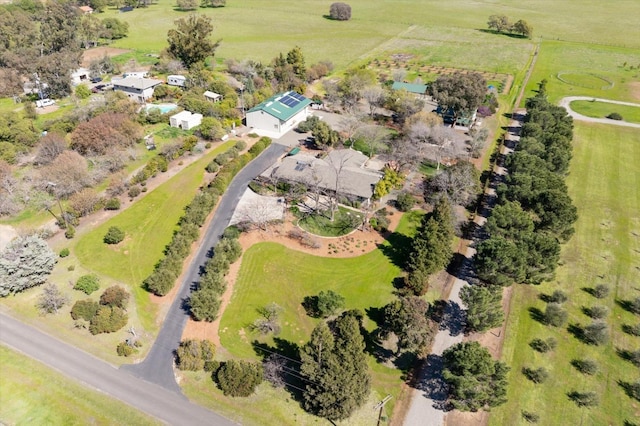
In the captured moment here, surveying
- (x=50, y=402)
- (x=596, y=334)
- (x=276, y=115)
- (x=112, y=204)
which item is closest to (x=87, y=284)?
(x=50, y=402)

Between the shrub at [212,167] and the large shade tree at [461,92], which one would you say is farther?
the large shade tree at [461,92]

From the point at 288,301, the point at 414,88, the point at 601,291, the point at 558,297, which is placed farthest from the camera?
the point at 414,88

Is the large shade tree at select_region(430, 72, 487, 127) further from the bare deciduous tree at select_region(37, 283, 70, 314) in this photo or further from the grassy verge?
the bare deciduous tree at select_region(37, 283, 70, 314)

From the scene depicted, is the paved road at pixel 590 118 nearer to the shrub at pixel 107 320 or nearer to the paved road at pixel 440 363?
Result: the paved road at pixel 440 363

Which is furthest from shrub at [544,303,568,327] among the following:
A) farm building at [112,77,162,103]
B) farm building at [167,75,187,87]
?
farm building at [167,75,187,87]

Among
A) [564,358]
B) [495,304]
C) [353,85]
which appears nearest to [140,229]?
[495,304]

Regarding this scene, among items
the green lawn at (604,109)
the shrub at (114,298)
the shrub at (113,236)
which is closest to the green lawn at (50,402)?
the shrub at (114,298)

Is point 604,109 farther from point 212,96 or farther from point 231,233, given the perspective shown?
point 231,233
